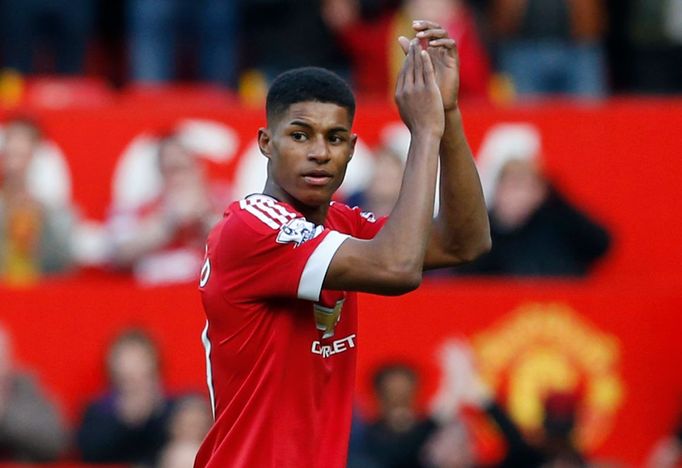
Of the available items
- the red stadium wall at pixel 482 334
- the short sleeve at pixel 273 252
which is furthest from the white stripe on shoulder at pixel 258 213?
the red stadium wall at pixel 482 334

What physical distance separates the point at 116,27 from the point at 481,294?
5215 millimetres

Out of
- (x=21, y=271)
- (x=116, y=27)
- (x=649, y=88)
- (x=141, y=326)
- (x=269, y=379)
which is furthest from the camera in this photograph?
(x=116, y=27)

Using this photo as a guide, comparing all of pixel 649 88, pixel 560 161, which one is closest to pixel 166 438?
pixel 560 161

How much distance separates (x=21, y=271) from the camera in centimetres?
915

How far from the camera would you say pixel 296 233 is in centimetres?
420

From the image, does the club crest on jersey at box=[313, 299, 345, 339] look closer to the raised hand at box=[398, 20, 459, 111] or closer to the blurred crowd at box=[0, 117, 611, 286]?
the raised hand at box=[398, 20, 459, 111]

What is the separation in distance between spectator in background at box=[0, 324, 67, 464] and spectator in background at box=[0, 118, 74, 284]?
1.12m

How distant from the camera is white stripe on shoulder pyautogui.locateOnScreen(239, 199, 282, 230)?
4.22 m

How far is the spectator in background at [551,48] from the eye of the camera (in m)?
10.9

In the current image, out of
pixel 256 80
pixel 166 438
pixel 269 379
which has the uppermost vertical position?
pixel 256 80

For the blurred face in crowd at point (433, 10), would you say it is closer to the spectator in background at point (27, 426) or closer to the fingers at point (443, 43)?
the spectator in background at point (27, 426)

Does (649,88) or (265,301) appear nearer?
(265,301)

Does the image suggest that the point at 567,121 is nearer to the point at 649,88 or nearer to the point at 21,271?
the point at 649,88

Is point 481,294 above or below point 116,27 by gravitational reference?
below
